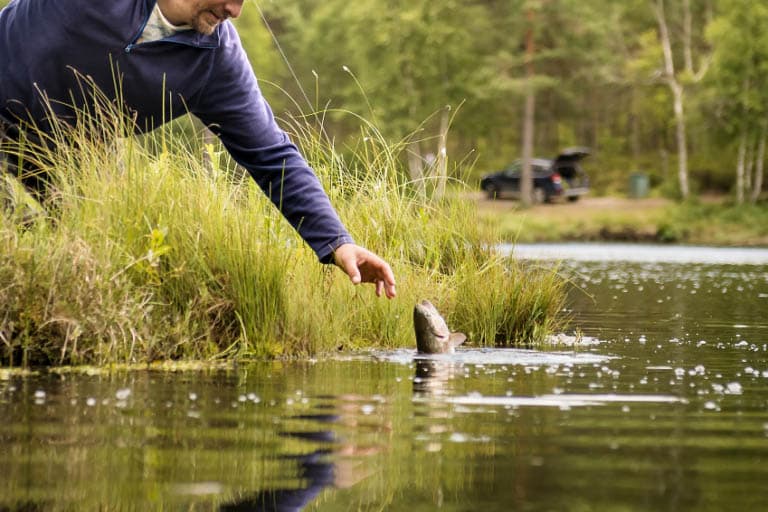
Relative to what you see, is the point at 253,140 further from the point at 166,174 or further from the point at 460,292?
the point at 460,292

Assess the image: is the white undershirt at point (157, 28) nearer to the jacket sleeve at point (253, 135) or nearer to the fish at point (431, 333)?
the jacket sleeve at point (253, 135)

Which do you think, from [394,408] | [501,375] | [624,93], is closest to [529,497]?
[394,408]

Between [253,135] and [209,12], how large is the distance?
634 millimetres

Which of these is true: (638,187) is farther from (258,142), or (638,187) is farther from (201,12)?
(201,12)

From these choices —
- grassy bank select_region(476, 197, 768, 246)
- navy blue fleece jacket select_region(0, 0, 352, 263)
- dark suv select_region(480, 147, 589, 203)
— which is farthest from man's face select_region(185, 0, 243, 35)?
dark suv select_region(480, 147, 589, 203)

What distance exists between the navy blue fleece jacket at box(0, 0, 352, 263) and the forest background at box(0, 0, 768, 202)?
37.8 meters

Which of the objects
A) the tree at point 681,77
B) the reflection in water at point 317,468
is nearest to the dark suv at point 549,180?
the tree at point 681,77

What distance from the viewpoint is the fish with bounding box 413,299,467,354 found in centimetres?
702

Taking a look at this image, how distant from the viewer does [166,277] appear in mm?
6469

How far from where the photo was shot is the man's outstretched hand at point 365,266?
529cm

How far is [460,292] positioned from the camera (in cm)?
843

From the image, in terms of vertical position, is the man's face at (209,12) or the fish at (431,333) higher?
the man's face at (209,12)

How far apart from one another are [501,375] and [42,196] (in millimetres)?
2299

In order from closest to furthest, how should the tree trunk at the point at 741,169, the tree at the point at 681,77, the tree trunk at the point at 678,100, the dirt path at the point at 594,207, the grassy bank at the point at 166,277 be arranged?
1. the grassy bank at the point at 166,277
2. the dirt path at the point at 594,207
3. the tree trunk at the point at 741,169
4. the tree at the point at 681,77
5. the tree trunk at the point at 678,100
